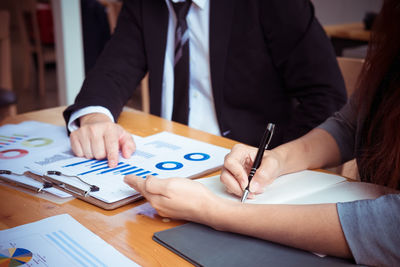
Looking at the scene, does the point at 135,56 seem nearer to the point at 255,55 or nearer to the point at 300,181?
the point at 255,55

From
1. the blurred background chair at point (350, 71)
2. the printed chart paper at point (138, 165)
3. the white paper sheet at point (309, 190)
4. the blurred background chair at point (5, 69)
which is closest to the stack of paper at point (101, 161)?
the printed chart paper at point (138, 165)

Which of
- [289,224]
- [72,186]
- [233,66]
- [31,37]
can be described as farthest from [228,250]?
[31,37]

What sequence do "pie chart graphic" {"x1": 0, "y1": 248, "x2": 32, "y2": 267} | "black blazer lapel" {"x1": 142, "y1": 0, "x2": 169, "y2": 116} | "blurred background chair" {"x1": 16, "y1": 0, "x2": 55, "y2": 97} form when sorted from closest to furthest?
1. "pie chart graphic" {"x1": 0, "y1": 248, "x2": 32, "y2": 267}
2. "black blazer lapel" {"x1": 142, "y1": 0, "x2": 169, "y2": 116}
3. "blurred background chair" {"x1": 16, "y1": 0, "x2": 55, "y2": 97}

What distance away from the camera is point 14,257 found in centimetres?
50

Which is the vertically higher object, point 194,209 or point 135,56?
point 135,56

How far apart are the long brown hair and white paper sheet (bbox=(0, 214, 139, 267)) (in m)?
0.48

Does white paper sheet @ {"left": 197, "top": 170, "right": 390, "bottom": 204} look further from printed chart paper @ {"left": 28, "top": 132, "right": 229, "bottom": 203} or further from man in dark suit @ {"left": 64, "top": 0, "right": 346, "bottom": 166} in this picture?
man in dark suit @ {"left": 64, "top": 0, "right": 346, "bottom": 166}

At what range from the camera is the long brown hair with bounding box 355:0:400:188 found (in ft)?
2.24

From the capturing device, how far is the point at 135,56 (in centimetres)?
133

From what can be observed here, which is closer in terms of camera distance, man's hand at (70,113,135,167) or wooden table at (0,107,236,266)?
wooden table at (0,107,236,266)

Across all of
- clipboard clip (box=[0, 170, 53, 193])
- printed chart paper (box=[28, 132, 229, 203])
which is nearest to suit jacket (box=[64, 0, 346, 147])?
printed chart paper (box=[28, 132, 229, 203])

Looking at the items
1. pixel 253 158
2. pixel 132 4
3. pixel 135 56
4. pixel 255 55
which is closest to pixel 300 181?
pixel 253 158

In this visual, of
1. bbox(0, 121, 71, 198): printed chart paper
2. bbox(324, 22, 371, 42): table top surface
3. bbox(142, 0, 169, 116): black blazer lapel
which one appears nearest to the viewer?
bbox(0, 121, 71, 198): printed chart paper

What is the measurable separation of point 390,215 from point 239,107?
2.61 ft
